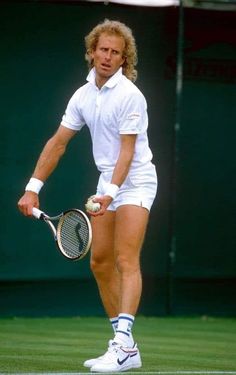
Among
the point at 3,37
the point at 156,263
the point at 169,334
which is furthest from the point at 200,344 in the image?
the point at 3,37

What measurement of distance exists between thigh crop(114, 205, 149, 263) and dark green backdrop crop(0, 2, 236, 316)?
3.87 metres

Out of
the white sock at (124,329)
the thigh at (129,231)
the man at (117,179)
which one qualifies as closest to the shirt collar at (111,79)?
the man at (117,179)

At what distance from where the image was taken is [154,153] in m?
12.0

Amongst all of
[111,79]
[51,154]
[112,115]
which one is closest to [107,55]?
[111,79]

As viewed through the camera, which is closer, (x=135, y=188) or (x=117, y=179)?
(x=117, y=179)

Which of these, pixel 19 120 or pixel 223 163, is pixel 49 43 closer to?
pixel 19 120

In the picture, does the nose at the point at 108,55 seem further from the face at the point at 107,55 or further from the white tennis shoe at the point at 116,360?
the white tennis shoe at the point at 116,360

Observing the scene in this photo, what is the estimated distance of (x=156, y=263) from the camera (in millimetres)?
12133

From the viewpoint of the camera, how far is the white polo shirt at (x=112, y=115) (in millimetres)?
7680

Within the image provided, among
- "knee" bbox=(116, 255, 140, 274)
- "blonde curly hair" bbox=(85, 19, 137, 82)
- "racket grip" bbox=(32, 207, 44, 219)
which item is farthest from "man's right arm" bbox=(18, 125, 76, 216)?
"knee" bbox=(116, 255, 140, 274)

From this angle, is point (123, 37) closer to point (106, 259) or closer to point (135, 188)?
point (135, 188)

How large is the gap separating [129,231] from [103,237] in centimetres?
20

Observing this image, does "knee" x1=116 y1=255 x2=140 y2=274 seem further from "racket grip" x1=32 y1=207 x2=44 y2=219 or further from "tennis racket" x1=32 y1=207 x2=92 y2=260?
"racket grip" x1=32 y1=207 x2=44 y2=219

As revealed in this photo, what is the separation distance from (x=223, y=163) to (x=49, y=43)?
1.84 meters
